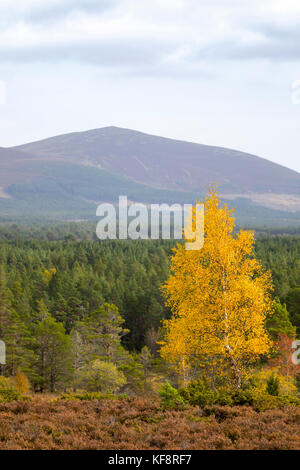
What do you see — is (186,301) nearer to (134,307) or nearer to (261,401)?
(261,401)

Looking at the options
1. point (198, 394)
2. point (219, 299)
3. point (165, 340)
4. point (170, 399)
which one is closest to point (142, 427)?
point (170, 399)

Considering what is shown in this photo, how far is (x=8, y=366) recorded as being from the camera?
54531 millimetres

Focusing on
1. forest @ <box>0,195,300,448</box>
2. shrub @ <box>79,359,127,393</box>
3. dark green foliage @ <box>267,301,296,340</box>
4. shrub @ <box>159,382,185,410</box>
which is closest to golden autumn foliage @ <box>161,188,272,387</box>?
forest @ <box>0,195,300,448</box>

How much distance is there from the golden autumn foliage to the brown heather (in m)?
4.98

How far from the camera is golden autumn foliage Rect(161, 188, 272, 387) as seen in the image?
69.3ft

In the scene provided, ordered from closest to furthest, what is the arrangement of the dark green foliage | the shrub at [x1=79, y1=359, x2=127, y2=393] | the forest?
the forest
the shrub at [x1=79, y1=359, x2=127, y2=393]
the dark green foliage

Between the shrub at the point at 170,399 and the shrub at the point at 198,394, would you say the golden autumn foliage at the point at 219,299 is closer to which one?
the shrub at the point at 198,394

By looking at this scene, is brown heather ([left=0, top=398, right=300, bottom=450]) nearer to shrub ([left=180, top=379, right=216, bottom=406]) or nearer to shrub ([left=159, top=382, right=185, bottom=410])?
shrub ([left=159, top=382, right=185, bottom=410])

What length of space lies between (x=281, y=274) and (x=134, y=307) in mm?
24360

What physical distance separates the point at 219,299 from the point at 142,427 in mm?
8443

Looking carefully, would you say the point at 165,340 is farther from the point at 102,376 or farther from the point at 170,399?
the point at 170,399

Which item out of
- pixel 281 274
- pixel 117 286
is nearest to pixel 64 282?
pixel 117 286
